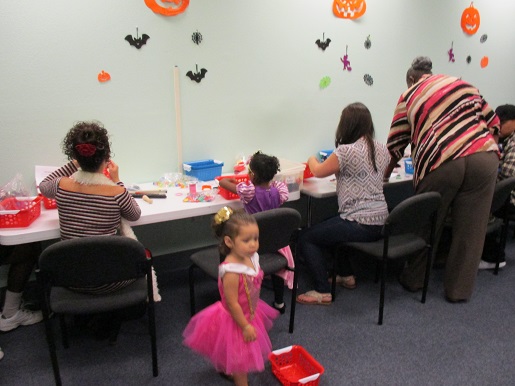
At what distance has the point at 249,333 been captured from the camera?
1.73 metres

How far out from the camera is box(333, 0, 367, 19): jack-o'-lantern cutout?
3291 millimetres

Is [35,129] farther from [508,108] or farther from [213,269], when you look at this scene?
[508,108]

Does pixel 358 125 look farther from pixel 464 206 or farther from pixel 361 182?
pixel 464 206

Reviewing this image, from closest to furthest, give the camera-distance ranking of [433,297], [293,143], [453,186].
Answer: [453,186] < [433,297] < [293,143]

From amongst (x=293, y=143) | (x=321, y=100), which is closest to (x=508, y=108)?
(x=321, y=100)

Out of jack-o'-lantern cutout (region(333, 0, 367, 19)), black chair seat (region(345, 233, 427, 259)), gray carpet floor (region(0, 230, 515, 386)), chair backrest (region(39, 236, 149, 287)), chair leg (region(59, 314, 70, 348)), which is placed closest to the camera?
chair backrest (region(39, 236, 149, 287))

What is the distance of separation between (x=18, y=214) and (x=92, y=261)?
1.85 feet

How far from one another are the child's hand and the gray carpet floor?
0.39 meters

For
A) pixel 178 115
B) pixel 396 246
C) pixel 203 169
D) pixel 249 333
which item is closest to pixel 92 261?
pixel 249 333

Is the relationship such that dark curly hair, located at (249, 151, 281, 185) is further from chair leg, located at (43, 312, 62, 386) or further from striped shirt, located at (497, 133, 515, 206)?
striped shirt, located at (497, 133, 515, 206)

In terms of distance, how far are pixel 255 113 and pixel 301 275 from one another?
1.24m

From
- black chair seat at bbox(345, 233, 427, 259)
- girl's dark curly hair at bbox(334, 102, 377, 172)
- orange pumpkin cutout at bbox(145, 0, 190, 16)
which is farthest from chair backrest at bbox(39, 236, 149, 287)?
orange pumpkin cutout at bbox(145, 0, 190, 16)

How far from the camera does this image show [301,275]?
304 cm

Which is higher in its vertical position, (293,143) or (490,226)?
(293,143)
